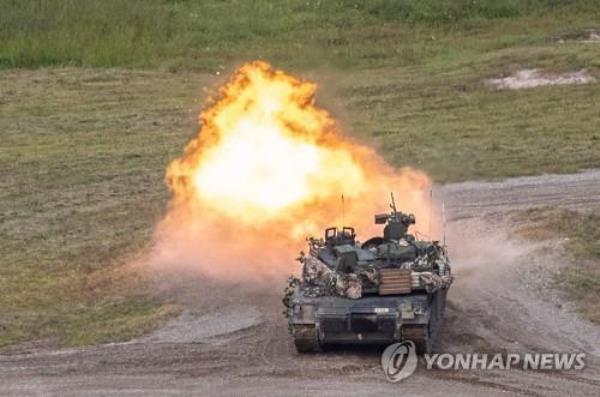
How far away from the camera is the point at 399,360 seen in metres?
25.3

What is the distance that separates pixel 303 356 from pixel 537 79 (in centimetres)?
3314

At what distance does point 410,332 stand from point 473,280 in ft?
21.4

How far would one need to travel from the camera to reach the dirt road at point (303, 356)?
24.2 meters

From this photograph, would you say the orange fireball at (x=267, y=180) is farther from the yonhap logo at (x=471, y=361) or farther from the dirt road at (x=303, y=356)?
the yonhap logo at (x=471, y=361)

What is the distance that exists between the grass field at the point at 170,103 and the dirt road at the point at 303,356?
1513 mm

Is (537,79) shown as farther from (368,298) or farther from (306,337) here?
(306,337)

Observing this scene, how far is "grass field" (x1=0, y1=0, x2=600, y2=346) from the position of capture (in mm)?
34594

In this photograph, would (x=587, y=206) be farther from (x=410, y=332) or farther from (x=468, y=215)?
(x=410, y=332)

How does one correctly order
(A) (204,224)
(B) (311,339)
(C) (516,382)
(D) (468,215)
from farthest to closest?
1. (D) (468,215)
2. (A) (204,224)
3. (B) (311,339)
4. (C) (516,382)

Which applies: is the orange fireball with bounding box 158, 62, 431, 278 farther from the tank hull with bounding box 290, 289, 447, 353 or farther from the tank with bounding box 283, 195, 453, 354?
the tank hull with bounding box 290, 289, 447, 353

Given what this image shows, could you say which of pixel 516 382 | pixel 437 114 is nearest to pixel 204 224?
pixel 516 382

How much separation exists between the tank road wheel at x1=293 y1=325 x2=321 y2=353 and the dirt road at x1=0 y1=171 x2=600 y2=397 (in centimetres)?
26

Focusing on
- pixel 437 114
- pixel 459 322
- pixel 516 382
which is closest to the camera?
pixel 516 382

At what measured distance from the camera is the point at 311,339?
25672 mm
